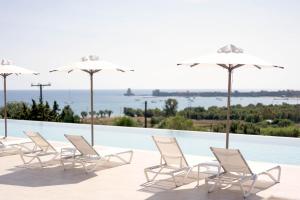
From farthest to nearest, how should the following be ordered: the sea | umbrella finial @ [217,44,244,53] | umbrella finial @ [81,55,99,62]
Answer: the sea, umbrella finial @ [81,55,99,62], umbrella finial @ [217,44,244,53]

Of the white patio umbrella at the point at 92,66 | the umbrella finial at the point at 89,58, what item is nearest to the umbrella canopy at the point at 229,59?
the white patio umbrella at the point at 92,66

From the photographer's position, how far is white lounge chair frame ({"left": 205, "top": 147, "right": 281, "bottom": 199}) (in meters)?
6.43

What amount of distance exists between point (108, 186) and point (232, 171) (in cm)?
190

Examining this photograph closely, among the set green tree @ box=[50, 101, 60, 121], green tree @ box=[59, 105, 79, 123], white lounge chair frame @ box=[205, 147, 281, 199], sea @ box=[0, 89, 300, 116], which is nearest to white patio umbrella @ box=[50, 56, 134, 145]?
white lounge chair frame @ box=[205, 147, 281, 199]

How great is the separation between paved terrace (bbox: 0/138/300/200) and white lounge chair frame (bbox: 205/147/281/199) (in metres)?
0.16

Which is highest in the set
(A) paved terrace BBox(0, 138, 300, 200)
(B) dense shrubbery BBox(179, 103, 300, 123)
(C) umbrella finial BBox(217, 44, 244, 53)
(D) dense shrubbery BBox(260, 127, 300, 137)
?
(C) umbrella finial BBox(217, 44, 244, 53)

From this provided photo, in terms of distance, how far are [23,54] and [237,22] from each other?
1146 cm

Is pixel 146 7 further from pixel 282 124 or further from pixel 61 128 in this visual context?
pixel 282 124

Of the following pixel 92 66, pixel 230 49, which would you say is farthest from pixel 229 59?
pixel 92 66

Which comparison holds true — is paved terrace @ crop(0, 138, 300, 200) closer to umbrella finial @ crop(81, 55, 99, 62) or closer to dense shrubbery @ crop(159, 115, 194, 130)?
umbrella finial @ crop(81, 55, 99, 62)

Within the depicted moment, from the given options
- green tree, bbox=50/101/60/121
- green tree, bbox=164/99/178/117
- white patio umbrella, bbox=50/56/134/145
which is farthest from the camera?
green tree, bbox=164/99/178/117

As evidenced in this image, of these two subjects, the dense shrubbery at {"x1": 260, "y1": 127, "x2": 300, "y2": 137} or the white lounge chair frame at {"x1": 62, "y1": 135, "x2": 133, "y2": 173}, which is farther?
the dense shrubbery at {"x1": 260, "y1": 127, "x2": 300, "y2": 137}

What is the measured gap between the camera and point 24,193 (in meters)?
6.52

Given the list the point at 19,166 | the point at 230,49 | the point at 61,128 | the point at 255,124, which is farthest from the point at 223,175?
the point at 255,124
